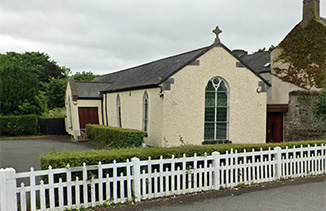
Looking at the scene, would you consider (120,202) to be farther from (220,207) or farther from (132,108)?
(132,108)

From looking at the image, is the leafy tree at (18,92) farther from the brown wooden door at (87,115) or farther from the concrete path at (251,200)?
the concrete path at (251,200)

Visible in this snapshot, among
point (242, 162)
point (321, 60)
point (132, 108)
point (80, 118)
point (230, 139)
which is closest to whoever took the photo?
point (242, 162)

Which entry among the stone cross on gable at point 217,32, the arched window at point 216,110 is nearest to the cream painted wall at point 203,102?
the arched window at point 216,110

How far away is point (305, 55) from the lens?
19547 mm

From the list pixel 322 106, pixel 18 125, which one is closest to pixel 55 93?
pixel 18 125

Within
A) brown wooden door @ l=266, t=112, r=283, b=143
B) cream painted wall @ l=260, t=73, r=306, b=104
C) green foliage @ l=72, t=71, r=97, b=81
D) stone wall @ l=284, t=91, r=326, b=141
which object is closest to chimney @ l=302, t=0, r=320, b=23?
cream painted wall @ l=260, t=73, r=306, b=104

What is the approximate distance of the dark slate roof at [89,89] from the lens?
2230cm

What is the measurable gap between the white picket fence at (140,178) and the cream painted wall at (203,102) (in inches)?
201

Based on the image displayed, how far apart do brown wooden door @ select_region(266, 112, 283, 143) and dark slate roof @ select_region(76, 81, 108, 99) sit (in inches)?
476

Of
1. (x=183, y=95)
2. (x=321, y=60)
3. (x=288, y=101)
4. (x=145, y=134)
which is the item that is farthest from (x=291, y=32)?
(x=145, y=134)

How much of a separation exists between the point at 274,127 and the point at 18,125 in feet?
64.6

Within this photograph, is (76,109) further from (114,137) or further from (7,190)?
(7,190)

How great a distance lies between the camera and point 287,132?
1869cm

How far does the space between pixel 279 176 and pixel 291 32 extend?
1452cm
